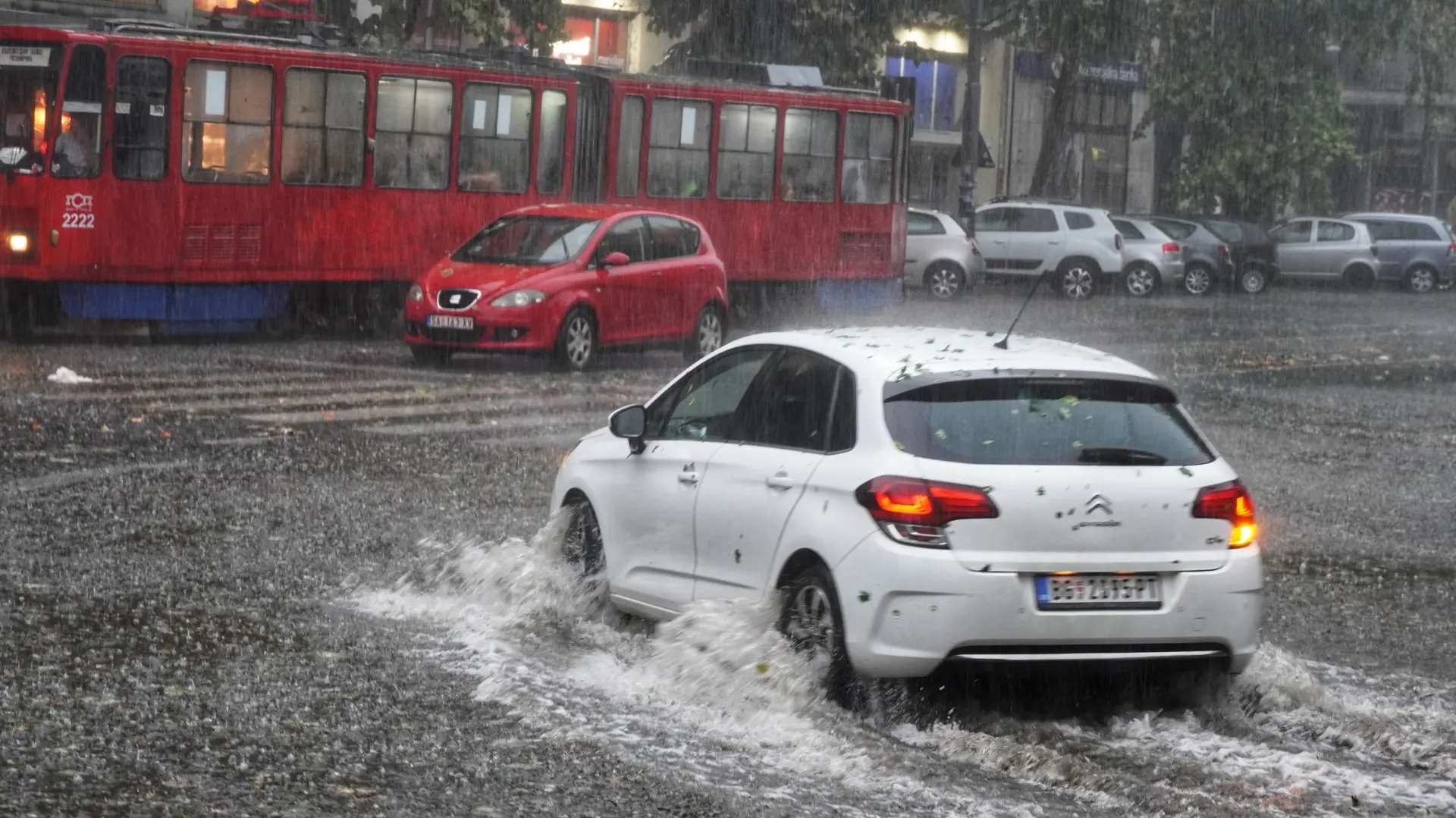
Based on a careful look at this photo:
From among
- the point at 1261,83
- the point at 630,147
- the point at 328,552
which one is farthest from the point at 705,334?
the point at 1261,83

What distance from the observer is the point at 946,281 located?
117ft

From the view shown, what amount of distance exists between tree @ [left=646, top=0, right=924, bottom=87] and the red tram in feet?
20.2

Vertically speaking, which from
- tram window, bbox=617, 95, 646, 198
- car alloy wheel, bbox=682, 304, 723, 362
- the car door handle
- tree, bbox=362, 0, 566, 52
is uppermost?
tree, bbox=362, 0, 566, 52

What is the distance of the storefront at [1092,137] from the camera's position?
2088 inches

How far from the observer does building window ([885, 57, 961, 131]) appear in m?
51.4

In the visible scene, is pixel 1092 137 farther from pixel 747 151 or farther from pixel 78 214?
pixel 78 214

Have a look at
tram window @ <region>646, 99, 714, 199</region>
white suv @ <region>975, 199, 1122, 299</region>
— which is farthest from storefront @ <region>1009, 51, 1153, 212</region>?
tram window @ <region>646, 99, 714, 199</region>

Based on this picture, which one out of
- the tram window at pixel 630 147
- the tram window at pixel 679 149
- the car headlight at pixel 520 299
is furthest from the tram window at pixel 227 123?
the tram window at pixel 679 149

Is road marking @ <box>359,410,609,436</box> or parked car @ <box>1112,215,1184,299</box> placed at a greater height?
parked car @ <box>1112,215,1184,299</box>

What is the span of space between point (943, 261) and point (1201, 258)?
338 inches

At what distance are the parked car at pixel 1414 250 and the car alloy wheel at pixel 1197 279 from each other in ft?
18.5

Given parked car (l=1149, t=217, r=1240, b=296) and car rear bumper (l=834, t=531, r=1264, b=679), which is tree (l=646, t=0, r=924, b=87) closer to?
parked car (l=1149, t=217, r=1240, b=296)

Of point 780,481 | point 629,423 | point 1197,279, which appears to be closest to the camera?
point 780,481

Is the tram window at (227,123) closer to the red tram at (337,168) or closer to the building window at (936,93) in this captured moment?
the red tram at (337,168)
